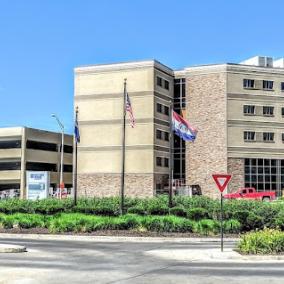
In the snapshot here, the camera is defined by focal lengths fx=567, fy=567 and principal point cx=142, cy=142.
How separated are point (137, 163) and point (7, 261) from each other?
50926 millimetres

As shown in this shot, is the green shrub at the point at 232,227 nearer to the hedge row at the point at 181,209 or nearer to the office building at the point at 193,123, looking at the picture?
the hedge row at the point at 181,209

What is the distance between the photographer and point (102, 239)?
26.1 metres

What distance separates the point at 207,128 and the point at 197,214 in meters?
40.9

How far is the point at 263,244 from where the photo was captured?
1866cm

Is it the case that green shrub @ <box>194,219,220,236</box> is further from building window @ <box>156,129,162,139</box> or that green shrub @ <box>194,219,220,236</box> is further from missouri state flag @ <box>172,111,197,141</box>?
building window @ <box>156,129,162,139</box>

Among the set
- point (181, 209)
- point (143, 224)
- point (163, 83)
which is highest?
point (163, 83)

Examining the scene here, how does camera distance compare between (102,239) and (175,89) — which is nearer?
(102,239)

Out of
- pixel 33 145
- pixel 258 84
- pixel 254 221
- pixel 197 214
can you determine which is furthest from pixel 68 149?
pixel 254 221

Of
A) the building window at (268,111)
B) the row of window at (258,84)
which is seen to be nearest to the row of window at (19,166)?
the row of window at (258,84)

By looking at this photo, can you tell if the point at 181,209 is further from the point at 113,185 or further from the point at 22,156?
the point at 22,156

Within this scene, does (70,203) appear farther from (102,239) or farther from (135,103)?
(135,103)

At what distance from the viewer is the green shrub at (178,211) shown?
30250 millimetres

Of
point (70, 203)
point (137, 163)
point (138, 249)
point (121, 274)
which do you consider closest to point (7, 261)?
point (121, 274)

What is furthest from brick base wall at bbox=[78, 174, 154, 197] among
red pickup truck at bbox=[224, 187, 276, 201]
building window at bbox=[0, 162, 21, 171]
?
building window at bbox=[0, 162, 21, 171]
